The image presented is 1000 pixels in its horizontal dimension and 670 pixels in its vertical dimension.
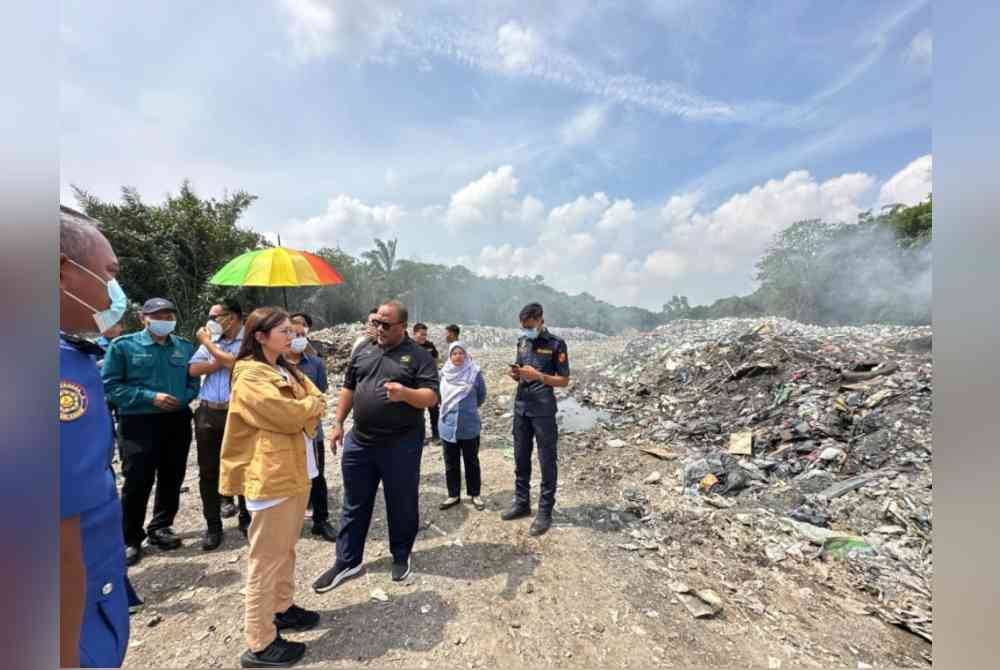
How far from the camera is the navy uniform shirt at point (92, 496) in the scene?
43.1 inches

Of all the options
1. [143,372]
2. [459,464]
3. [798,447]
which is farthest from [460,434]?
[798,447]

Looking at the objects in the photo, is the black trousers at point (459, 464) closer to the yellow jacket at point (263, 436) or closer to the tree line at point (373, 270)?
the yellow jacket at point (263, 436)

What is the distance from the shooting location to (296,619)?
2.45 m

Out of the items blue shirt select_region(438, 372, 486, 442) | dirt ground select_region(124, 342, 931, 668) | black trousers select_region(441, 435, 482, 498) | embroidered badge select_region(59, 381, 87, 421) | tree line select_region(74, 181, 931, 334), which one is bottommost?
dirt ground select_region(124, 342, 931, 668)

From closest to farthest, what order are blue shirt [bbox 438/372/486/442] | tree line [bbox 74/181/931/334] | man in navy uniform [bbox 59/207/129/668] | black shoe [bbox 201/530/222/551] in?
man in navy uniform [bbox 59/207/129/668], black shoe [bbox 201/530/222/551], blue shirt [bbox 438/372/486/442], tree line [bbox 74/181/931/334]

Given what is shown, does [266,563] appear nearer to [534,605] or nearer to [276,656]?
[276,656]

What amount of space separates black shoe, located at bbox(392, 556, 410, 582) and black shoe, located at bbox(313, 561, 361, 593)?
11.4 inches

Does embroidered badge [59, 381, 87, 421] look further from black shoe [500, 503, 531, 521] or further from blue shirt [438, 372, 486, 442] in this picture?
black shoe [500, 503, 531, 521]

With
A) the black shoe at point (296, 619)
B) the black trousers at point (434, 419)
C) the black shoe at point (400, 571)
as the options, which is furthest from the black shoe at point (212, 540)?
the black trousers at point (434, 419)

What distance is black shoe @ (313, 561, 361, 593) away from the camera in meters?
2.83

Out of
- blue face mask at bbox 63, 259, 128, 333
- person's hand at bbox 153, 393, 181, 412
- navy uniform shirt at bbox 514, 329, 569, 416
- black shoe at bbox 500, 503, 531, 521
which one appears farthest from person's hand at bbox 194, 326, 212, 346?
black shoe at bbox 500, 503, 531, 521

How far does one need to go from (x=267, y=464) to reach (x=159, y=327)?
1963 mm

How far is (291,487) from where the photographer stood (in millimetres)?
2137
